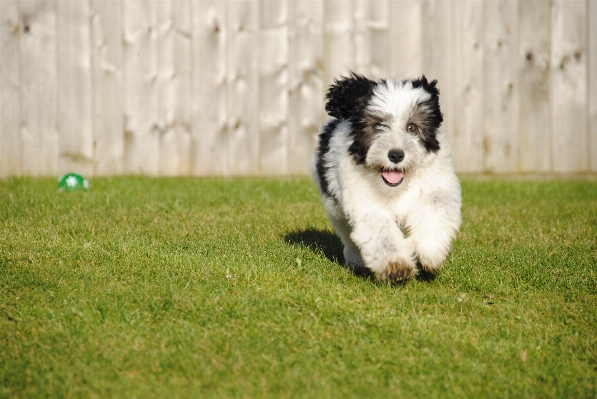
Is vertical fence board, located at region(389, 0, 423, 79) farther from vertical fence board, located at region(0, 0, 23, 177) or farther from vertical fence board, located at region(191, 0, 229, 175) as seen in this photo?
vertical fence board, located at region(0, 0, 23, 177)

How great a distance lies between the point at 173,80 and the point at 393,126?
4595 mm

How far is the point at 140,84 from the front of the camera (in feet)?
27.3

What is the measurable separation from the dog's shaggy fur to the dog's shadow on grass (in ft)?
0.83

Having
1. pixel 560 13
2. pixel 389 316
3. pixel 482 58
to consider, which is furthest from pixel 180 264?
pixel 560 13

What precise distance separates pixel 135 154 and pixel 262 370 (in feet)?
18.5

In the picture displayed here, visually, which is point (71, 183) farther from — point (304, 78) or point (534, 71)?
point (534, 71)

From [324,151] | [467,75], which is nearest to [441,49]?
[467,75]

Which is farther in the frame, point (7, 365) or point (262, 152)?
point (262, 152)

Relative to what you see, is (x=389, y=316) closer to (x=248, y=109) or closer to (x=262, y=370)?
(x=262, y=370)

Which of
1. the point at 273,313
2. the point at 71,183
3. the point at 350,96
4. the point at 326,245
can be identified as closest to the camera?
the point at 273,313

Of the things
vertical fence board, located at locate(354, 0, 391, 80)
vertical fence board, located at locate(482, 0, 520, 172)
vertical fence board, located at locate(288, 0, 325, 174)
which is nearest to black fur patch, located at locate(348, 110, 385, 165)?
vertical fence board, located at locate(288, 0, 325, 174)

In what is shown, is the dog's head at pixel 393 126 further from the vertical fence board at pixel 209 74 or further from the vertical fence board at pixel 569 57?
the vertical fence board at pixel 569 57

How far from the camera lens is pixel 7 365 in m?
3.22

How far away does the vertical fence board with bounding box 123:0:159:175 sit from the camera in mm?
8281
